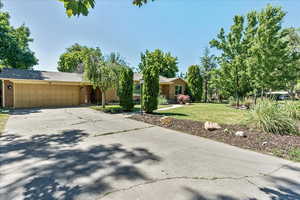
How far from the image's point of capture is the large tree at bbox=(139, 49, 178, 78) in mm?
31656

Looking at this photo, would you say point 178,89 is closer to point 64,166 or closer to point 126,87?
point 126,87

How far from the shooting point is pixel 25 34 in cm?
2266

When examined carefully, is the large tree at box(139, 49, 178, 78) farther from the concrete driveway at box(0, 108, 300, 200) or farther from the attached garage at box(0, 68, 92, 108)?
the concrete driveway at box(0, 108, 300, 200)

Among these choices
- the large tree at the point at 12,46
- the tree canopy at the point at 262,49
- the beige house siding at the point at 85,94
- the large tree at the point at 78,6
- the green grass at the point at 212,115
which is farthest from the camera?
the beige house siding at the point at 85,94

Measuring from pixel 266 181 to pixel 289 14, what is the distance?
41.6ft

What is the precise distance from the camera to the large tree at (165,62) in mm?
31656

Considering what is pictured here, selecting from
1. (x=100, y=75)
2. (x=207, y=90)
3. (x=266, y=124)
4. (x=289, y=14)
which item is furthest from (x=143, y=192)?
(x=207, y=90)

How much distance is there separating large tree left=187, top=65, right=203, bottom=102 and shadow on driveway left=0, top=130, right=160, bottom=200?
1745 centimetres

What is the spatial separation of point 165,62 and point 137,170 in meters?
30.8

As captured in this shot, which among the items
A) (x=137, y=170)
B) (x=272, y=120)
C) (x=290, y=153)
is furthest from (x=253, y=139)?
(x=137, y=170)

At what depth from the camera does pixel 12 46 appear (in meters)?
16.3

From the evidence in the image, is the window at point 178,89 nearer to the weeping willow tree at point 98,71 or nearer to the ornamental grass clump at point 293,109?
the weeping willow tree at point 98,71

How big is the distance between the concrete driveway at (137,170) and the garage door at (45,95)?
9710 mm

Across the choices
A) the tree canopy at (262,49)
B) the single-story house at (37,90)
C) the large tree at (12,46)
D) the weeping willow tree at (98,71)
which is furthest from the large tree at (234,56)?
the large tree at (12,46)
